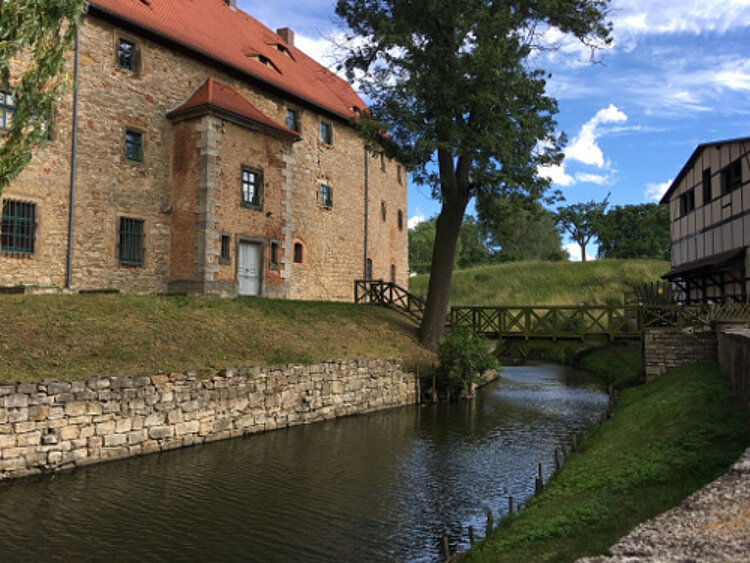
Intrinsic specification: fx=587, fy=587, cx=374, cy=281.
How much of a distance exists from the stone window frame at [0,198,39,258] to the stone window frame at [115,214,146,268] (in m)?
2.58

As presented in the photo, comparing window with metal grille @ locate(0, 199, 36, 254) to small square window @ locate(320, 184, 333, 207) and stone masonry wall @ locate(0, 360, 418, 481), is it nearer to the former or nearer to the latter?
stone masonry wall @ locate(0, 360, 418, 481)

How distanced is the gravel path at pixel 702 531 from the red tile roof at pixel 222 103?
19.3m

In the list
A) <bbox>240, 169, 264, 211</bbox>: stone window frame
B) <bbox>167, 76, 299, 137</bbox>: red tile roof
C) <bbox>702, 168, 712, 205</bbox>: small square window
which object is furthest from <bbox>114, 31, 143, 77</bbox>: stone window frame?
<bbox>702, 168, 712, 205</bbox>: small square window

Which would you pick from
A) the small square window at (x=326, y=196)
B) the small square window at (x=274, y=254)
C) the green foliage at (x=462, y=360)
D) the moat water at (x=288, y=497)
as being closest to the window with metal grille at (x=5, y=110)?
the small square window at (x=274, y=254)

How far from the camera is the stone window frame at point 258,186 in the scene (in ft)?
70.6

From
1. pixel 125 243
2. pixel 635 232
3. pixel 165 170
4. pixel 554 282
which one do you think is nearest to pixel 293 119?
pixel 165 170

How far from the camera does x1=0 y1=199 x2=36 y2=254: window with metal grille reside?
16.8m

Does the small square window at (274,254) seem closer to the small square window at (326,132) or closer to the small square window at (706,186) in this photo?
the small square window at (326,132)

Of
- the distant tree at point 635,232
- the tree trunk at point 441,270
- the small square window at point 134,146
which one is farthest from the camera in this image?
the distant tree at point 635,232

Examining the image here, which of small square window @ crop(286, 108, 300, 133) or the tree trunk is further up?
small square window @ crop(286, 108, 300, 133)

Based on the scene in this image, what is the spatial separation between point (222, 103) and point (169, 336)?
10.0 m

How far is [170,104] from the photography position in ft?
69.5

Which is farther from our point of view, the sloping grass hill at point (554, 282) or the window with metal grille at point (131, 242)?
the sloping grass hill at point (554, 282)

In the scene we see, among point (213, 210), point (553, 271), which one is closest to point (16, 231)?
point (213, 210)
